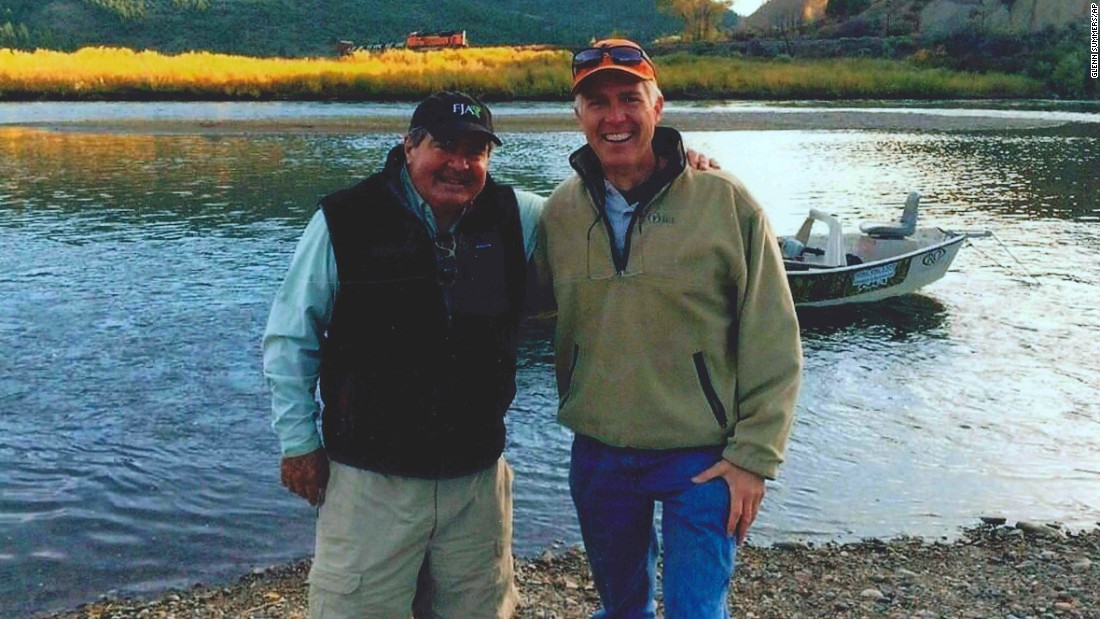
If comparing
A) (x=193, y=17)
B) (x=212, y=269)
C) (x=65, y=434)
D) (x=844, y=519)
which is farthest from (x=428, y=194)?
(x=193, y=17)

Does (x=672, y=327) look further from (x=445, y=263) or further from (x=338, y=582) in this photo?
(x=338, y=582)

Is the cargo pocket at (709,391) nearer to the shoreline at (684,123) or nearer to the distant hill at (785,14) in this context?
the shoreline at (684,123)

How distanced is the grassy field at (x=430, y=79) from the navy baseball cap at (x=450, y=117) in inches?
2134

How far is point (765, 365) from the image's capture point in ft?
11.0

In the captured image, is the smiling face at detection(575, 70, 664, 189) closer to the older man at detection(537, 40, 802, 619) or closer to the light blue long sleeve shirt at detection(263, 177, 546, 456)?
the older man at detection(537, 40, 802, 619)

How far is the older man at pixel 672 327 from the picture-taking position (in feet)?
10.9

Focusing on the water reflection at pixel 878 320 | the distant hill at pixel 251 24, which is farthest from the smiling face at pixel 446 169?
the distant hill at pixel 251 24

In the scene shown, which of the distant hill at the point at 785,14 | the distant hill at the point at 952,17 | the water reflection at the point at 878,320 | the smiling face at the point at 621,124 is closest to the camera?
the smiling face at the point at 621,124

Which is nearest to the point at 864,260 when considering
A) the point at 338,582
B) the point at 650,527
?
the point at 650,527

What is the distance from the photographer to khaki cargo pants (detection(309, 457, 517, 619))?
3385mm

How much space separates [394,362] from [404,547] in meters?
0.61

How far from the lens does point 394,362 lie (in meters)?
3.38

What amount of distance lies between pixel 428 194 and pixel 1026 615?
4.06m

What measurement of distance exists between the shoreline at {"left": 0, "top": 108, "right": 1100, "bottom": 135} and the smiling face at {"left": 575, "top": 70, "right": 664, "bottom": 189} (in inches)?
1485
